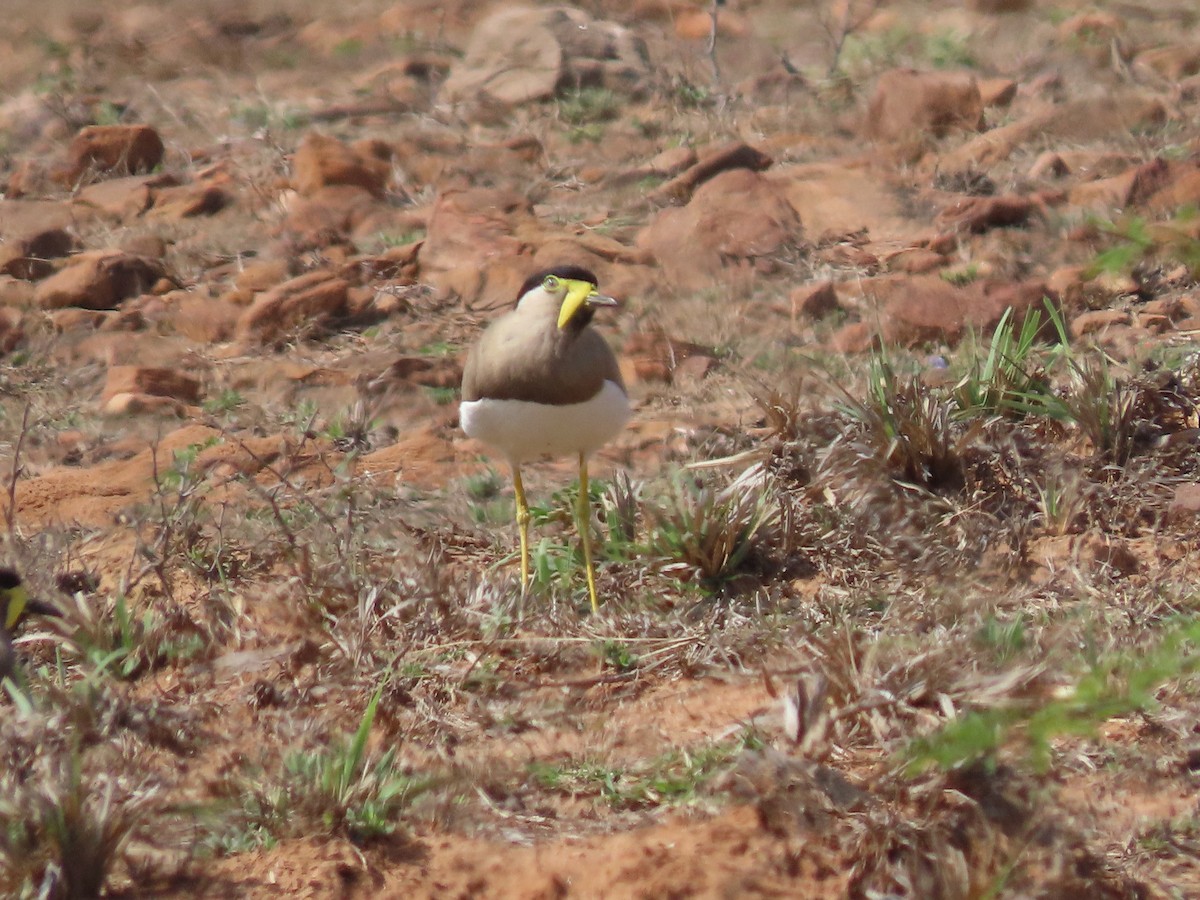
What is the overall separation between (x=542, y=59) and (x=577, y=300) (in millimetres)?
6665

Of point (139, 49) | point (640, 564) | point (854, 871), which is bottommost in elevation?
point (139, 49)

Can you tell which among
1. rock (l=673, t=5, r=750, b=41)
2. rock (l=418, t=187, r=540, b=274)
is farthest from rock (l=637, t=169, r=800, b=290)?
rock (l=673, t=5, r=750, b=41)

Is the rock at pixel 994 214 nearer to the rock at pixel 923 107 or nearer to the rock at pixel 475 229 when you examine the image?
the rock at pixel 923 107

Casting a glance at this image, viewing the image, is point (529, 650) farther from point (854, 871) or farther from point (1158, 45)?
point (1158, 45)

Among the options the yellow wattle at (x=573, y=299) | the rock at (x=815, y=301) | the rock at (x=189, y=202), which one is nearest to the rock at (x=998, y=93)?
the rock at (x=815, y=301)

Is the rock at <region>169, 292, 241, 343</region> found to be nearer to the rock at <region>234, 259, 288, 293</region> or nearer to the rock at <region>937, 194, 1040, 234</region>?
the rock at <region>234, 259, 288, 293</region>

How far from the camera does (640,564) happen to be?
15.7 feet

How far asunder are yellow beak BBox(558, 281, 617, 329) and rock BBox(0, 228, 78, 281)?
478 centimetres

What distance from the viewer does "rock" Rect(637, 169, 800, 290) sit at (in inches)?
307

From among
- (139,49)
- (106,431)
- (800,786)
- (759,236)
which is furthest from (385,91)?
(800,786)

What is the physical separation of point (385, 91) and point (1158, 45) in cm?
556

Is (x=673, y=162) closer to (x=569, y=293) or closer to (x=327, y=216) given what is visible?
(x=327, y=216)

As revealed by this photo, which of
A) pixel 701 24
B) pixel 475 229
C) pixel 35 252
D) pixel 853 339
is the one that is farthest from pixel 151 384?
pixel 701 24

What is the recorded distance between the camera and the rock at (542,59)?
10656 millimetres
